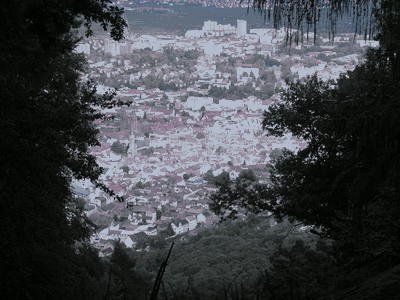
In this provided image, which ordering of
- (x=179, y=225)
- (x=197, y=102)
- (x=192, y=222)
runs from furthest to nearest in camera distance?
(x=197, y=102)
(x=179, y=225)
(x=192, y=222)

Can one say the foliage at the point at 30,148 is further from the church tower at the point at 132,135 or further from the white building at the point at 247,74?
the white building at the point at 247,74

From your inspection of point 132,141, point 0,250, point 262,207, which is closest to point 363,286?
point 0,250

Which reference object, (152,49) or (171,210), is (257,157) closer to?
(171,210)

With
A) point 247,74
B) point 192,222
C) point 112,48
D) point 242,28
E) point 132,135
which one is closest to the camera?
point 192,222

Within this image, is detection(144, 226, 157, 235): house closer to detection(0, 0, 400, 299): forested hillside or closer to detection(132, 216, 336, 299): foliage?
detection(132, 216, 336, 299): foliage

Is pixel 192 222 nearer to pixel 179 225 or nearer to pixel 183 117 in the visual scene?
pixel 179 225

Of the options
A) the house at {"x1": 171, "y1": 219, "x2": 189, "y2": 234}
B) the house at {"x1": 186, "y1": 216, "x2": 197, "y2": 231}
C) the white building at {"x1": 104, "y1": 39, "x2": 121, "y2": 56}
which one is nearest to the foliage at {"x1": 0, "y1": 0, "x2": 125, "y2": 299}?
the house at {"x1": 186, "y1": 216, "x2": 197, "y2": 231}

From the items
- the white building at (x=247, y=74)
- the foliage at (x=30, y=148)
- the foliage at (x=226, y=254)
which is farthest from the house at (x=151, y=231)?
the white building at (x=247, y=74)

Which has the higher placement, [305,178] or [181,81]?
[305,178]

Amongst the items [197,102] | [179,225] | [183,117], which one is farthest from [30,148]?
[197,102]
